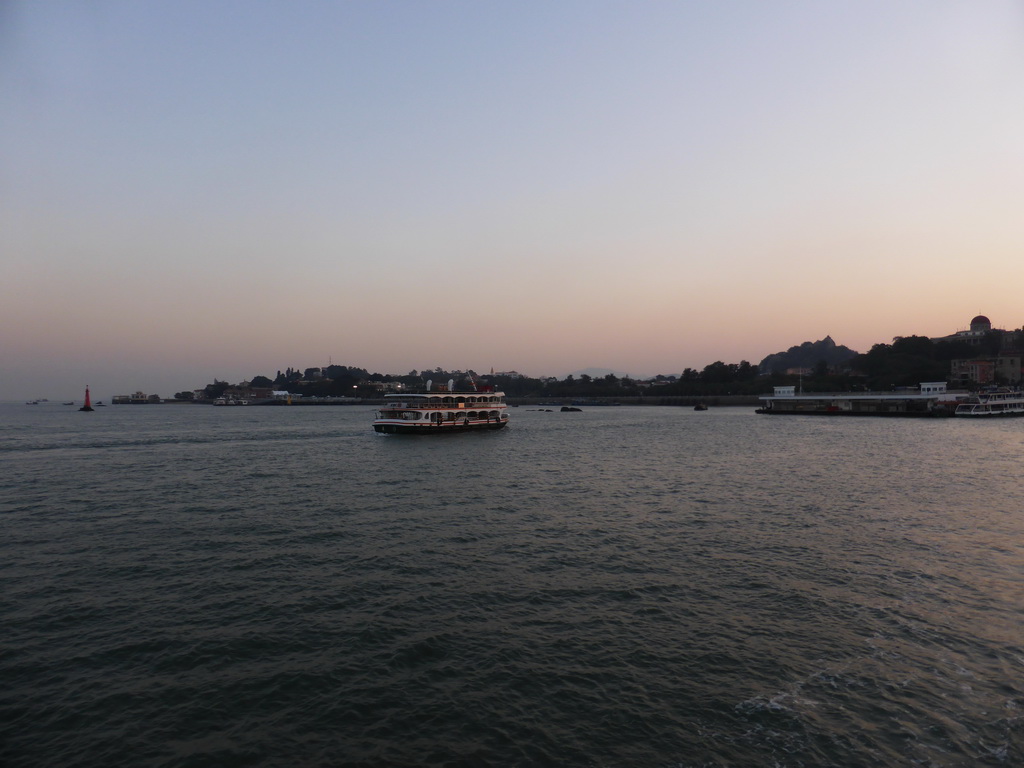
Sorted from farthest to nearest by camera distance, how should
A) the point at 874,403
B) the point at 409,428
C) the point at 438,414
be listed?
1. the point at 874,403
2. the point at 438,414
3. the point at 409,428

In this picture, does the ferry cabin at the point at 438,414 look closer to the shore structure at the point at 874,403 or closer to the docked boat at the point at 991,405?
the shore structure at the point at 874,403

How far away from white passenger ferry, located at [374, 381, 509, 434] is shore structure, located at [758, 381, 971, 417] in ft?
268

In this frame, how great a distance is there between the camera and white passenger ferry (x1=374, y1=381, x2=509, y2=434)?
257ft

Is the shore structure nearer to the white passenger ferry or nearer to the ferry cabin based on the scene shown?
the white passenger ferry

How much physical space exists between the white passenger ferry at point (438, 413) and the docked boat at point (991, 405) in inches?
3534

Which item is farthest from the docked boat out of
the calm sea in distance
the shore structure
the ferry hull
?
the ferry hull

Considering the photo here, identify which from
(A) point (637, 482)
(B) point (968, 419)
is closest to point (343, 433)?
(A) point (637, 482)

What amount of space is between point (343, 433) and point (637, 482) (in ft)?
195

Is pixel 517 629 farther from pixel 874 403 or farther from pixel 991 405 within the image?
pixel 874 403

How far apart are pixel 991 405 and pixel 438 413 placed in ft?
350

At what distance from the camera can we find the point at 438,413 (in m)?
80.4

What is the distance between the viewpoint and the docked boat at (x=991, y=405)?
10400 cm

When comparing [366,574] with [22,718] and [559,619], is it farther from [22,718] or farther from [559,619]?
[22,718]

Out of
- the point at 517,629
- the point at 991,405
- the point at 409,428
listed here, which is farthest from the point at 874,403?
the point at 517,629
